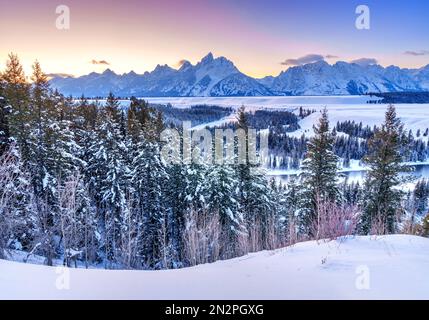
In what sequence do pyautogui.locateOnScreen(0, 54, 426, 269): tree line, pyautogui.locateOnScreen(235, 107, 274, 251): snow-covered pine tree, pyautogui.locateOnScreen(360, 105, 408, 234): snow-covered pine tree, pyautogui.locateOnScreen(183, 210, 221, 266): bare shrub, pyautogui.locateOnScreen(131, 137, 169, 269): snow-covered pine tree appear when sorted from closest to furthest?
1. pyautogui.locateOnScreen(183, 210, 221, 266): bare shrub
2. pyautogui.locateOnScreen(0, 54, 426, 269): tree line
3. pyautogui.locateOnScreen(360, 105, 408, 234): snow-covered pine tree
4. pyautogui.locateOnScreen(235, 107, 274, 251): snow-covered pine tree
5. pyautogui.locateOnScreen(131, 137, 169, 269): snow-covered pine tree

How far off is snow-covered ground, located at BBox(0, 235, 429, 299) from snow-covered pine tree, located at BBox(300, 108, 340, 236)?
14236mm

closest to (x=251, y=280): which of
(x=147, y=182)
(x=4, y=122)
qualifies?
(x=4, y=122)

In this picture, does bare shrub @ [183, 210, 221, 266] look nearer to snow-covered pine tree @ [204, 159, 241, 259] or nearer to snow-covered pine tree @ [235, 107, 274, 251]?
snow-covered pine tree @ [204, 159, 241, 259]

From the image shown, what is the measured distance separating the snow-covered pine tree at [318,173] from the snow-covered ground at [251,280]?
14.2m

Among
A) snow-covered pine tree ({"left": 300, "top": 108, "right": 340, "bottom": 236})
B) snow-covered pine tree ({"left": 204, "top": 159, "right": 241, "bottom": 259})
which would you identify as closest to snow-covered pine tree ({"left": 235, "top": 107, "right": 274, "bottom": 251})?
snow-covered pine tree ({"left": 204, "top": 159, "right": 241, "bottom": 259})

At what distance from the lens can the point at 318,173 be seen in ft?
64.1

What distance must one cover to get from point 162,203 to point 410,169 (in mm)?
14812

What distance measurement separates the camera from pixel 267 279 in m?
3.95

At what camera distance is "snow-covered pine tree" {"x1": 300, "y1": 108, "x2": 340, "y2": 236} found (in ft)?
62.3

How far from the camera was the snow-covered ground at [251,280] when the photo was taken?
135 inches

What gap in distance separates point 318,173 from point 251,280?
54.5 ft

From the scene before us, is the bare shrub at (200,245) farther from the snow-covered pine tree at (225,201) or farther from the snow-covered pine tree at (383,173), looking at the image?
the snow-covered pine tree at (383,173)

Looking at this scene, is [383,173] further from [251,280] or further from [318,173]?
[251,280]
